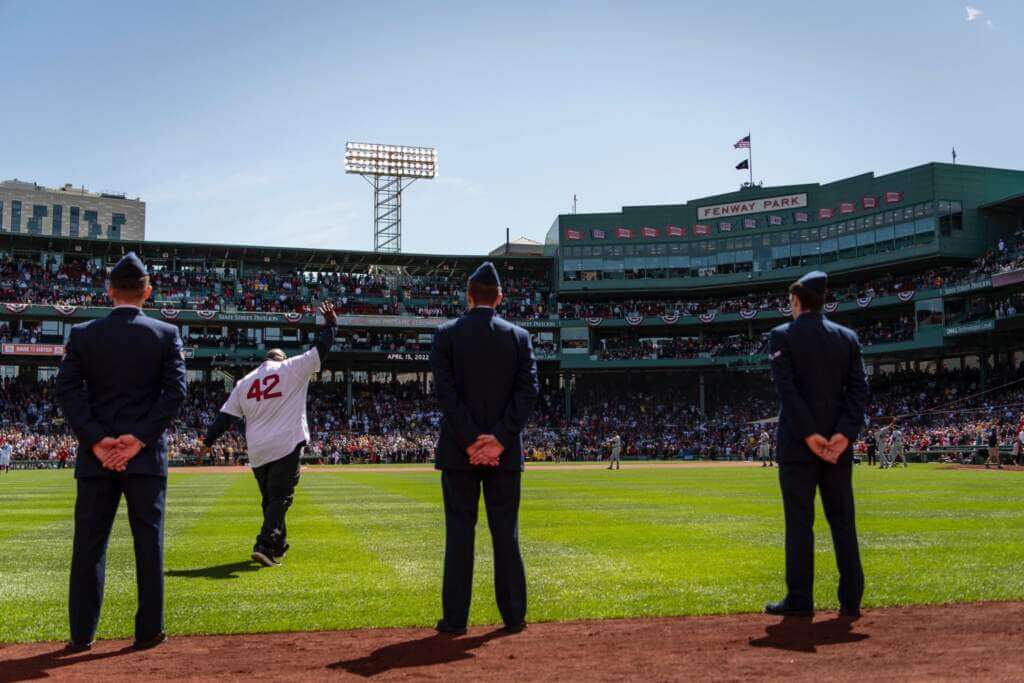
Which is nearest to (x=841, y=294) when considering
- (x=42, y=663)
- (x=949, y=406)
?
(x=949, y=406)

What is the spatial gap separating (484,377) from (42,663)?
309cm

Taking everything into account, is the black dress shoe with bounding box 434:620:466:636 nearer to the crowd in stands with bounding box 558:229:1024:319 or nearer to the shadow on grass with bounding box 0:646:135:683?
the shadow on grass with bounding box 0:646:135:683

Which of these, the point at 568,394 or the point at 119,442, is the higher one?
the point at 568,394

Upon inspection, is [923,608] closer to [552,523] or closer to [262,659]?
[262,659]

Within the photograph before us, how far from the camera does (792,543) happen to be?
6.19 metres

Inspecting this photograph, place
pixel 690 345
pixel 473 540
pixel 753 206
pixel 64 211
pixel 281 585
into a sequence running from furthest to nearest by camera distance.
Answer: pixel 64 211, pixel 753 206, pixel 690 345, pixel 281 585, pixel 473 540

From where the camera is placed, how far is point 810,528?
6238 millimetres

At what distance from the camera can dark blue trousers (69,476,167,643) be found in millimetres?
5504

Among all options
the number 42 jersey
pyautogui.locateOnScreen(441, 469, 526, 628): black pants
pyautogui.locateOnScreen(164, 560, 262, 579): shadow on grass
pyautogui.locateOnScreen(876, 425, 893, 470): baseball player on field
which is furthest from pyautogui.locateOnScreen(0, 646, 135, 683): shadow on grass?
pyautogui.locateOnScreen(876, 425, 893, 470): baseball player on field

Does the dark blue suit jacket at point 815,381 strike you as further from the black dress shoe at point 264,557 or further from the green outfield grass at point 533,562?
the black dress shoe at point 264,557

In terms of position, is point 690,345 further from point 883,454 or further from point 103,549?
point 103,549

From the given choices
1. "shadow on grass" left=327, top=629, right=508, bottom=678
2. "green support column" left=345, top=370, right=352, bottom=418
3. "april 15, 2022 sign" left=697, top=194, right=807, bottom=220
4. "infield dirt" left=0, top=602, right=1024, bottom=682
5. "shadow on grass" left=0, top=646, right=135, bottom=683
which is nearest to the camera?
"infield dirt" left=0, top=602, right=1024, bottom=682

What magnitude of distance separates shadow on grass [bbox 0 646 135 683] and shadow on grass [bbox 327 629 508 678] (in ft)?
4.80

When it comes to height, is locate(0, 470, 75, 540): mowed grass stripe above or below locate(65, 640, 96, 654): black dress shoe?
below
